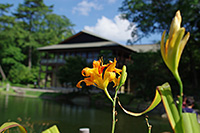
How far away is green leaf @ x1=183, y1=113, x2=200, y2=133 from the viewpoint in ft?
1.90

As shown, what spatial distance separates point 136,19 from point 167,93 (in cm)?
1359

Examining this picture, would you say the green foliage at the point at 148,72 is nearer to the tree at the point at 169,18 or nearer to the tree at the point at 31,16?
the tree at the point at 169,18

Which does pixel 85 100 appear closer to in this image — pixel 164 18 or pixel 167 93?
pixel 164 18

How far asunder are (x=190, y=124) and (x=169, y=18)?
12.1 meters

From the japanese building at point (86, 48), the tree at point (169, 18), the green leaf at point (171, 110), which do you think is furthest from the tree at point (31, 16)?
the green leaf at point (171, 110)

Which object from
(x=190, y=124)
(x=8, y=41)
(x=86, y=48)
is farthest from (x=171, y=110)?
(x=8, y=41)

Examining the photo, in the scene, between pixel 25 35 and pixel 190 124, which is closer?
pixel 190 124

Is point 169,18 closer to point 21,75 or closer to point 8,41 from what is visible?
point 21,75

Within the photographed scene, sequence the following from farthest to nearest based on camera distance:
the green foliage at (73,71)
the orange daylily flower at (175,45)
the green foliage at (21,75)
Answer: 1. the green foliage at (21,75)
2. the green foliage at (73,71)
3. the orange daylily flower at (175,45)

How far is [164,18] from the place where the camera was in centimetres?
1175

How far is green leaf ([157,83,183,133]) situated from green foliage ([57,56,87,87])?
44.6 ft

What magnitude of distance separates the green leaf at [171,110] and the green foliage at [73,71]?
44.6 feet

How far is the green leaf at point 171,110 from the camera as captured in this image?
1.82ft

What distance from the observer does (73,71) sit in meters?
14.3
